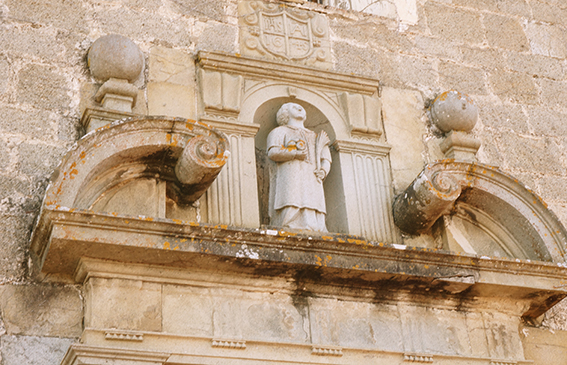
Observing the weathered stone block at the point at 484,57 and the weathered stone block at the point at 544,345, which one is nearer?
the weathered stone block at the point at 544,345

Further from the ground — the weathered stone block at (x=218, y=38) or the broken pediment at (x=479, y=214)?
the weathered stone block at (x=218, y=38)

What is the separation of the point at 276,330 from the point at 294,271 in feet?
1.06

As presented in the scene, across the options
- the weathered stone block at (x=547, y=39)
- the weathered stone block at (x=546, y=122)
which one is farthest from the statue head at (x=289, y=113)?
the weathered stone block at (x=547, y=39)

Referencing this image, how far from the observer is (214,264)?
14.0 ft

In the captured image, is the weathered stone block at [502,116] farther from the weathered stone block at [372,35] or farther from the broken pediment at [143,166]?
the broken pediment at [143,166]

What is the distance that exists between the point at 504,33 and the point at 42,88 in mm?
3374

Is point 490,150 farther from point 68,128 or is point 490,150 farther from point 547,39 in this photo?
point 68,128

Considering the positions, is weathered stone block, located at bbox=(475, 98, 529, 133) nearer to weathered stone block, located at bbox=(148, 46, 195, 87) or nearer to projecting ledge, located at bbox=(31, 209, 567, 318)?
projecting ledge, located at bbox=(31, 209, 567, 318)

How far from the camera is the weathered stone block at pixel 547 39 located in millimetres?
6215

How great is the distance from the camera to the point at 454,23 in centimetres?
605

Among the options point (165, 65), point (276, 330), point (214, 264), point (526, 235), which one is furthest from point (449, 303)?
point (165, 65)

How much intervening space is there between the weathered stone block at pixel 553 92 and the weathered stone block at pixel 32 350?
3.76 meters

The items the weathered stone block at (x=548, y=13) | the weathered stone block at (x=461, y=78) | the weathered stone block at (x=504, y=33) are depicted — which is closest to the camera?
the weathered stone block at (x=461, y=78)

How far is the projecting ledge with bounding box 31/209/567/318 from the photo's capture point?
4.02m
